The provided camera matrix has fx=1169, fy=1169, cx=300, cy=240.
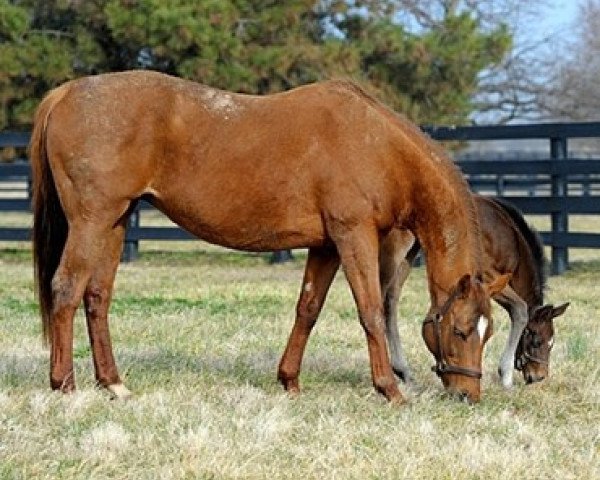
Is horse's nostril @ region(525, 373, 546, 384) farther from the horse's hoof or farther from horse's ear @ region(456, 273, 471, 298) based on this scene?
the horse's hoof

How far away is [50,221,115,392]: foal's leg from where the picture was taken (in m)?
5.95

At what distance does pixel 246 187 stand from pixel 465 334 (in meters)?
1.36

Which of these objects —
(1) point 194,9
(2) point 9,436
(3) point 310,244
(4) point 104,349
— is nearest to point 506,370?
(3) point 310,244

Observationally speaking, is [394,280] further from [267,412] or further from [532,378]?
[267,412]

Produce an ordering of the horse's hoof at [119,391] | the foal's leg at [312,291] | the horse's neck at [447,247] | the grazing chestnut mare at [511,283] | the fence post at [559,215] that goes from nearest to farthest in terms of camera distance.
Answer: the horse's hoof at [119,391] < the horse's neck at [447,247] < the foal's leg at [312,291] < the grazing chestnut mare at [511,283] < the fence post at [559,215]

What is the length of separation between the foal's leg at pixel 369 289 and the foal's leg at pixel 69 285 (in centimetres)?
126

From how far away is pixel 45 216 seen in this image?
20.5 feet

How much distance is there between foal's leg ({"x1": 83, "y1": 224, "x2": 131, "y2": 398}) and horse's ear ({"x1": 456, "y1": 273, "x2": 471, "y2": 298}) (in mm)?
1817

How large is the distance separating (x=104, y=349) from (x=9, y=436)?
4.50 feet

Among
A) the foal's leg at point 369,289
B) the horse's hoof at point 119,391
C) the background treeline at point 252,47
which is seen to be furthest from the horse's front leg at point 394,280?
the background treeline at point 252,47

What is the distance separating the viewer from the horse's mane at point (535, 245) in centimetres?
751

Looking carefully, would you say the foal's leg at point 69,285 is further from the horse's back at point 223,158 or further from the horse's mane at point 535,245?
the horse's mane at point 535,245

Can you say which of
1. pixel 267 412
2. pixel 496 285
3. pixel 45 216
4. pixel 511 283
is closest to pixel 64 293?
pixel 45 216

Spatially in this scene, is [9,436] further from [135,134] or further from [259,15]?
[259,15]
